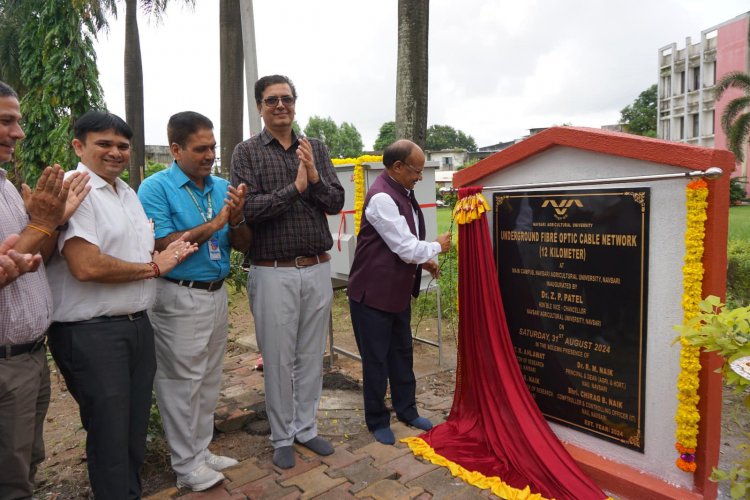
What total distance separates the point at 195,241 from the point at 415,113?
426cm

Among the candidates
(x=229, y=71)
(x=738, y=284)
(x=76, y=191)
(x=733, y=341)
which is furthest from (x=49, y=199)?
(x=229, y=71)

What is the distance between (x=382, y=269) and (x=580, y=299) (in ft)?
3.70

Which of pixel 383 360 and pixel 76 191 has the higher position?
pixel 76 191

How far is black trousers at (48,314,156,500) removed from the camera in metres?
2.19

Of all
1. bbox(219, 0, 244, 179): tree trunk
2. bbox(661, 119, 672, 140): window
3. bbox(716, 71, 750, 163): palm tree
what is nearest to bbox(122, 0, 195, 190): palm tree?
bbox(219, 0, 244, 179): tree trunk

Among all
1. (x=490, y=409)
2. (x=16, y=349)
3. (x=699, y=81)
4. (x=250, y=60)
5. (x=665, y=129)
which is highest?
(x=699, y=81)

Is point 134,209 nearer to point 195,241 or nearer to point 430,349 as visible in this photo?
point 195,241

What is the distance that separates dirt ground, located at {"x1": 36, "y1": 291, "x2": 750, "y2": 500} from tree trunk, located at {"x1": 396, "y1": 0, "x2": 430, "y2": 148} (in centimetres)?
264

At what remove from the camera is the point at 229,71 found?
9.91 m

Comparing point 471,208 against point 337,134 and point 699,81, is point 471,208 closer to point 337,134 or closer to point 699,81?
point 699,81

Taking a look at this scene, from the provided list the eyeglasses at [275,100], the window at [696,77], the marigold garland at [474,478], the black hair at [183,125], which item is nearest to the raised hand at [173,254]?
the black hair at [183,125]

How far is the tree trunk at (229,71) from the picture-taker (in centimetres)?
984

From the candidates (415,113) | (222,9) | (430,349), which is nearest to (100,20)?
(222,9)

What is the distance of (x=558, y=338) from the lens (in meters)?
3.04
